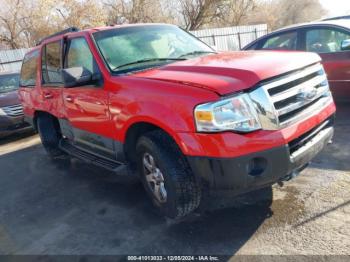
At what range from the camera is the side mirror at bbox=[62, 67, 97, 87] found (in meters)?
3.55

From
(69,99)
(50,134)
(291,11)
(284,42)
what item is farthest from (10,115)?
(291,11)

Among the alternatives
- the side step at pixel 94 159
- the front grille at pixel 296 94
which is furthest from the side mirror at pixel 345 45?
the side step at pixel 94 159

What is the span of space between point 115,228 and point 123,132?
98 centimetres

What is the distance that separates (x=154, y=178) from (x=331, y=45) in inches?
169

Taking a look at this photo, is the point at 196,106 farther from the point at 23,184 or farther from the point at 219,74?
the point at 23,184

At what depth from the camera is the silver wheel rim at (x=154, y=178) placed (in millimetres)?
3351

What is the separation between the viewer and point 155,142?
10.5 ft

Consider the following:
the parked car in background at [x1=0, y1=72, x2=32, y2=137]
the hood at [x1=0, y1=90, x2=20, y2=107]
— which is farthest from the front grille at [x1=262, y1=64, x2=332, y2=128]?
the hood at [x1=0, y1=90, x2=20, y2=107]

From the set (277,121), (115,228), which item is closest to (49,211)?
(115,228)

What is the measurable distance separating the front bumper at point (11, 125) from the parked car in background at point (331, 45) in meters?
6.07

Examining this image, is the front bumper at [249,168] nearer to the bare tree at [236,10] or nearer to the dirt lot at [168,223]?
the dirt lot at [168,223]

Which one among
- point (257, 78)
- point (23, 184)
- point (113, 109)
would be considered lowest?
point (23, 184)

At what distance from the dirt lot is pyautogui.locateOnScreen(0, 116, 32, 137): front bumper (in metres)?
3.47

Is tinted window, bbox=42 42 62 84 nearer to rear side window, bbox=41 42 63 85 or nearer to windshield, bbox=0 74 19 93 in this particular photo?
rear side window, bbox=41 42 63 85
